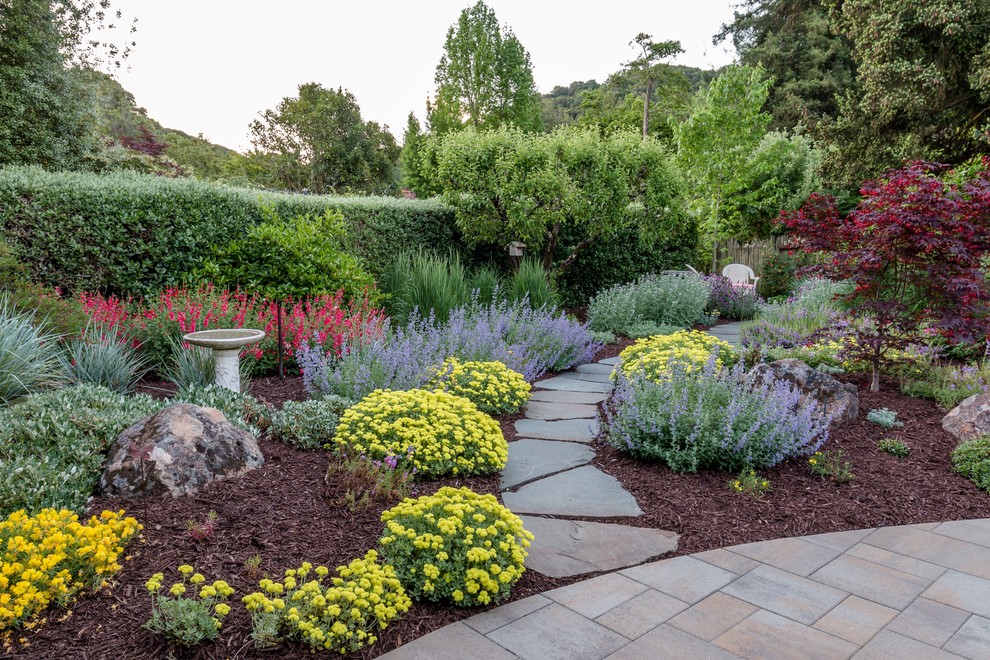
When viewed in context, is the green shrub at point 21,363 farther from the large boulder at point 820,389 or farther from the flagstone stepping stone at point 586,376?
the large boulder at point 820,389

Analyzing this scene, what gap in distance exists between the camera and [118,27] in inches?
548

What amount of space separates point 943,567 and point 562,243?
846 cm

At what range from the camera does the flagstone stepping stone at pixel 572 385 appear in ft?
17.6

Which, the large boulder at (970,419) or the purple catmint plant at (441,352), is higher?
the purple catmint plant at (441,352)

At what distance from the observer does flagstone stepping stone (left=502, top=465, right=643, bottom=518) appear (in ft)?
9.70

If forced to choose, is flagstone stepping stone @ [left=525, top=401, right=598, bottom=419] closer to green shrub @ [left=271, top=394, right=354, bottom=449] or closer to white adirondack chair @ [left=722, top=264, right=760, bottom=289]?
green shrub @ [left=271, top=394, right=354, bottom=449]

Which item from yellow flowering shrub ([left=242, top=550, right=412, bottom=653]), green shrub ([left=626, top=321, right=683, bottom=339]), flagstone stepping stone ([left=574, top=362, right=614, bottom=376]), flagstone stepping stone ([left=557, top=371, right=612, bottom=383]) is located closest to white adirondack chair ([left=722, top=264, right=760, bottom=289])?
green shrub ([left=626, top=321, right=683, bottom=339])

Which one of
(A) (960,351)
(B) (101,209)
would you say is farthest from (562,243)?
(B) (101,209)

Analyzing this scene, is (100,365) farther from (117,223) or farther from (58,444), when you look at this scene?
(117,223)

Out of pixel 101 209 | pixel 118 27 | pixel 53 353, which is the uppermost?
pixel 118 27

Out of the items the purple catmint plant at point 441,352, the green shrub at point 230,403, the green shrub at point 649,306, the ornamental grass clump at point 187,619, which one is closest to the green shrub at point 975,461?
the purple catmint plant at point 441,352

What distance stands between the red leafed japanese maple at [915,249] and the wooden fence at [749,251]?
927 cm

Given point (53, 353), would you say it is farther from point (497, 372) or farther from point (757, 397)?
point (757, 397)

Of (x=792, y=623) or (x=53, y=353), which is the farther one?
(x=53, y=353)
